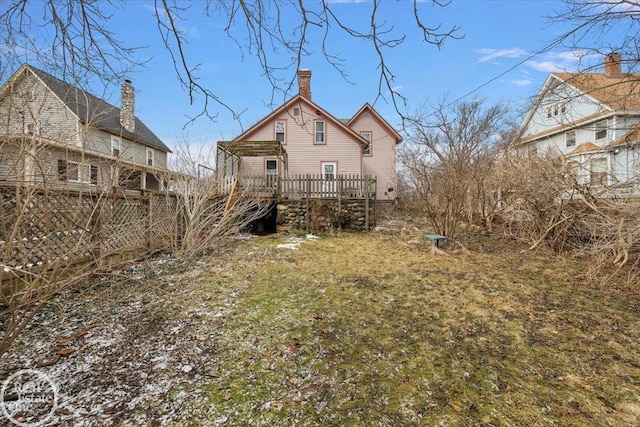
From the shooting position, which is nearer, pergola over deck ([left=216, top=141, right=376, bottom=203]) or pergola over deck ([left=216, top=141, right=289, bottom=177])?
pergola over deck ([left=216, top=141, right=376, bottom=203])

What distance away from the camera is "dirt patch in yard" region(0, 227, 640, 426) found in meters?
2.12

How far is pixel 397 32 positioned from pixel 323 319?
118 inches

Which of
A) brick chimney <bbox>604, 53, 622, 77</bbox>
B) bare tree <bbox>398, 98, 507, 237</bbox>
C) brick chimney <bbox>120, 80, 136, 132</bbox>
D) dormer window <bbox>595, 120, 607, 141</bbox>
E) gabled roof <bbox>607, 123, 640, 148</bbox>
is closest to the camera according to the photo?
brick chimney <bbox>120, 80, 136, 132</bbox>

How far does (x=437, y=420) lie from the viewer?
2.03 m

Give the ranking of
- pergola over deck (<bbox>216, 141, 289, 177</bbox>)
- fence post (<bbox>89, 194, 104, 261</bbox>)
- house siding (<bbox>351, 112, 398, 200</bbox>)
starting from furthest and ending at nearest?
1. house siding (<bbox>351, 112, 398, 200</bbox>)
2. pergola over deck (<bbox>216, 141, 289, 177</bbox>)
3. fence post (<bbox>89, 194, 104, 261</bbox>)

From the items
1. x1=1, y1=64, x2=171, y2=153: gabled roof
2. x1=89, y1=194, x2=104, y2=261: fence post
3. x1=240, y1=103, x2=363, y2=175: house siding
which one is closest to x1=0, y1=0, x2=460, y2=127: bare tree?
x1=1, y1=64, x2=171, y2=153: gabled roof

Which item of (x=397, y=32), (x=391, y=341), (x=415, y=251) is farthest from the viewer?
(x=415, y=251)

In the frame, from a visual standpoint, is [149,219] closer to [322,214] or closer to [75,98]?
[75,98]

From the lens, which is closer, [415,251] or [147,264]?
[147,264]

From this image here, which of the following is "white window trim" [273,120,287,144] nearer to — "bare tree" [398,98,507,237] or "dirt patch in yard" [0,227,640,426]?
"bare tree" [398,98,507,237]

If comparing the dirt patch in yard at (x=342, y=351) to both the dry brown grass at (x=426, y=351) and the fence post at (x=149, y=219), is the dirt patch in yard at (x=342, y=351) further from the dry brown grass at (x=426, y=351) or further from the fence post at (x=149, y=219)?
the fence post at (x=149, y=219)

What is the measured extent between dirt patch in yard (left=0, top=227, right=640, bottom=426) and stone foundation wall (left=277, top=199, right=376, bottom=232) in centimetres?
497

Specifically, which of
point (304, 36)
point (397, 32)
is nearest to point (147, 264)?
point (304, 36)

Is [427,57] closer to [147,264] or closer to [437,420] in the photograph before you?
[437,420]
